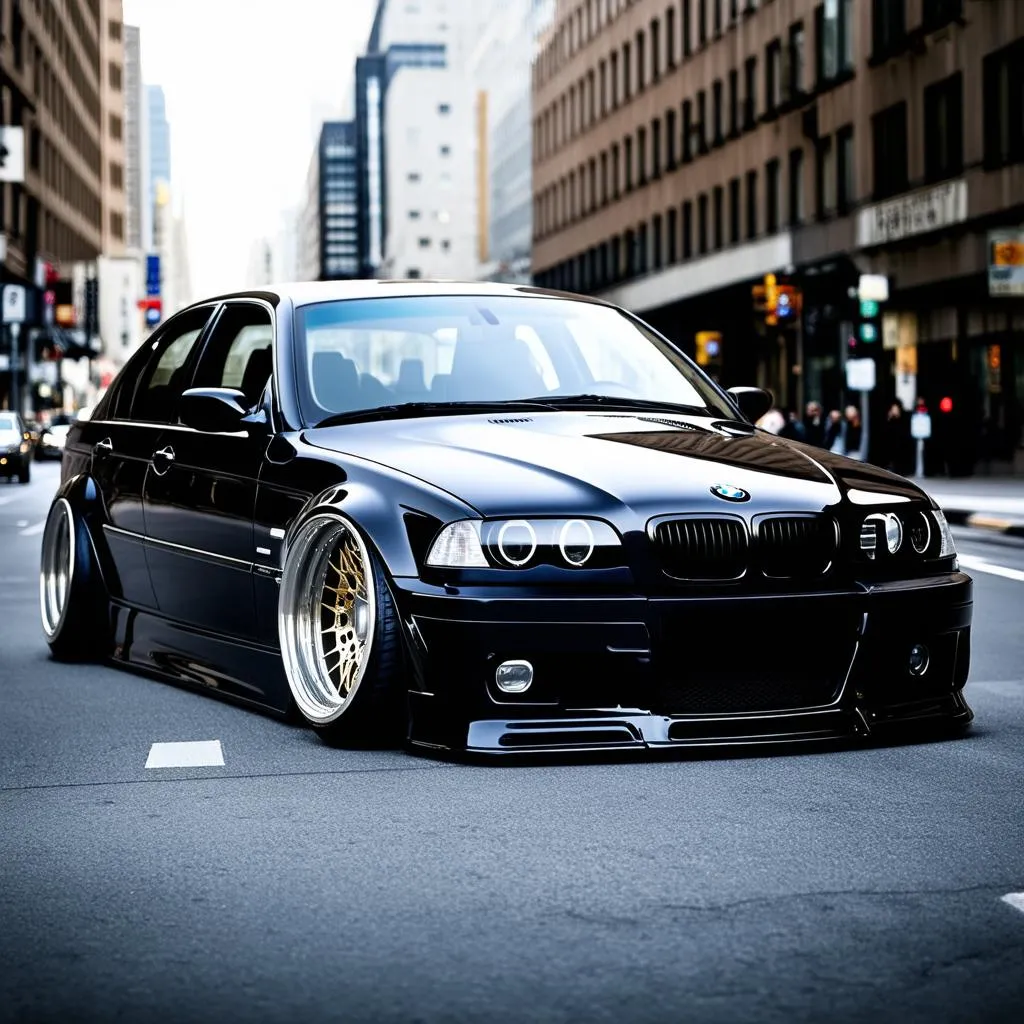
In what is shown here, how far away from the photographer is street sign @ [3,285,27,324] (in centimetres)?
6712

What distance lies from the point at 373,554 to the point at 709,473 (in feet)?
3.34

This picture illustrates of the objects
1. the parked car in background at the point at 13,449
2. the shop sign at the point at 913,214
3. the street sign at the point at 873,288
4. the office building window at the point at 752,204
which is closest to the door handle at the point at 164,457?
the street sign at the point at 873,288

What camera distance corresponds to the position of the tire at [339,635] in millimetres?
6133

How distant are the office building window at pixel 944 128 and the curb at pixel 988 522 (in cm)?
1553

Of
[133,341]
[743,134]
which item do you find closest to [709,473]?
[743,134]

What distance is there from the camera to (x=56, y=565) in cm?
915

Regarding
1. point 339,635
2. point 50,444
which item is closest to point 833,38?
point 50,444

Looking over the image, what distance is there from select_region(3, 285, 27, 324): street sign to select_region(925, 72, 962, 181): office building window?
3645 cm

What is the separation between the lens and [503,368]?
7.40m

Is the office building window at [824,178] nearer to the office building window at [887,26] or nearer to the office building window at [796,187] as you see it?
the office building window at [796,187]

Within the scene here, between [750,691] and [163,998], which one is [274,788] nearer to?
[750,691]

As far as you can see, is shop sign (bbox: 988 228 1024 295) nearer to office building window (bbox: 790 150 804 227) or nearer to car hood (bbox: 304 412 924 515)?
car hood (bbox: 304 412 924 515)

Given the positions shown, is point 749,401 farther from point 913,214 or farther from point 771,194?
point 771,194

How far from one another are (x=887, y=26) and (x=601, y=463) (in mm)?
37121
